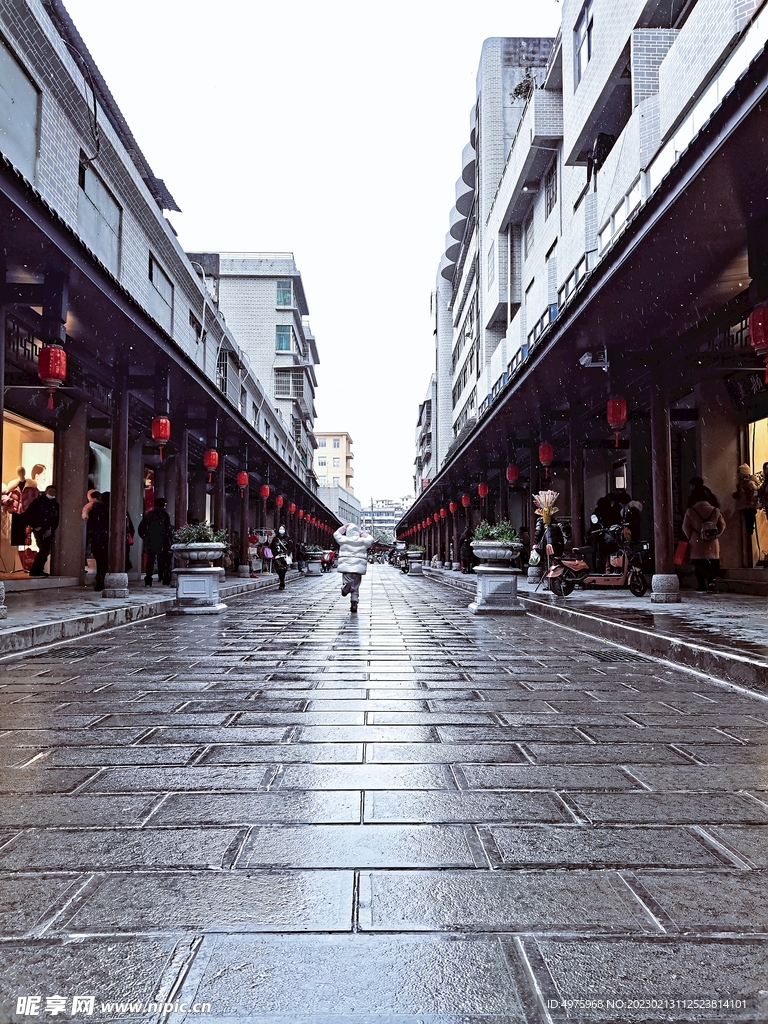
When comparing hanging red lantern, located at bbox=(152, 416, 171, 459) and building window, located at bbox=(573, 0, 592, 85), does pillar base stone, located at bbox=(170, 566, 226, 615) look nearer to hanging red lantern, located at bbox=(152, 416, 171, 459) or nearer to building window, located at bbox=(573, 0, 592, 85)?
hanging red lantern, located at bbox=(152, 416, 171, 459)

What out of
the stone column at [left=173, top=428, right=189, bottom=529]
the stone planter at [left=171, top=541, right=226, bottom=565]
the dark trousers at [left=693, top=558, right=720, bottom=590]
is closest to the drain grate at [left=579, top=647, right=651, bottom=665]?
the stone planter at [left=171, top=541, right=226, bottom=565]

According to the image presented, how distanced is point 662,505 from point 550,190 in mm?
17020

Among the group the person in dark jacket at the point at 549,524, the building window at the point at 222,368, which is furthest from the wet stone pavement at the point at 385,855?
the building window at the point at 222,368

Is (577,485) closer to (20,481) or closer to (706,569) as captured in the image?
(706,569)

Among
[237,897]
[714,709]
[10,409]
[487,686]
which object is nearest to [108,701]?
[487,686]

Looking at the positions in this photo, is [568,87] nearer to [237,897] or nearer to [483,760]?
[483,760]

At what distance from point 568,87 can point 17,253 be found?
18084 mm

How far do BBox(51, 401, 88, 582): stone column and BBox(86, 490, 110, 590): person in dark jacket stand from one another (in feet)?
6.28

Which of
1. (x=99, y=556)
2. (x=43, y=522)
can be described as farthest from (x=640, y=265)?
(x=43, y=522)

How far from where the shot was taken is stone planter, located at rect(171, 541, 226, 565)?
504 inches

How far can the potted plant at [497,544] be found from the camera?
1317 cm

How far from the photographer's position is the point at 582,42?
20094 millimetres

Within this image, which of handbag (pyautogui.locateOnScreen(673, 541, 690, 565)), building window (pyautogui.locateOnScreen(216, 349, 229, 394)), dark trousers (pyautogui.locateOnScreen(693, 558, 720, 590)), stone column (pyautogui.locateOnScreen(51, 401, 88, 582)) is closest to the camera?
handbag (pyautogui.locateOnScreen(673, 541, 690, 565))

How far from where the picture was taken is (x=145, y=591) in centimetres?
1448
